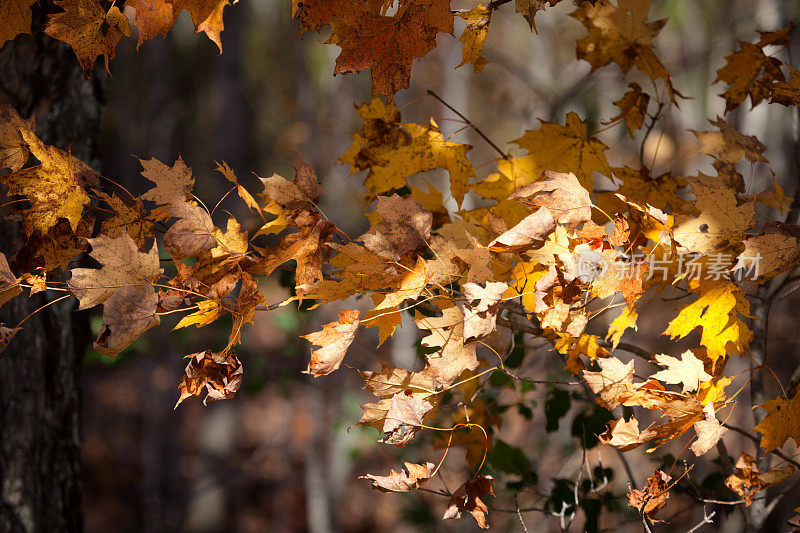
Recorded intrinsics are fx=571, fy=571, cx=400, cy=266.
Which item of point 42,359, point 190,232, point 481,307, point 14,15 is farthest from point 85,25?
point 42,359

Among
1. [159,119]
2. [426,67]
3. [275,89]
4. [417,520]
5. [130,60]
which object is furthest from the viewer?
[275,89]

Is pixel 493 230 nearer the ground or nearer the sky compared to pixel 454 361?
nearer the sky

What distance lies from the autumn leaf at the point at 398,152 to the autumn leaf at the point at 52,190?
43 centimetres

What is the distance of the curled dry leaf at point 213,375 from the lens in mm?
748

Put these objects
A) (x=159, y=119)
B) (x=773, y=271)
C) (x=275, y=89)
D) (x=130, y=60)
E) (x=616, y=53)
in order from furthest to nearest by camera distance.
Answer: (x=275, y=89) → (x=130, y=60) → (x=159, y=119) → (x=616, y=53) → (x=773, y=271)

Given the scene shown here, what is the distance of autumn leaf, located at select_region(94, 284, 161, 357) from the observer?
68 centimetres

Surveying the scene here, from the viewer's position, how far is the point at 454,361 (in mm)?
746

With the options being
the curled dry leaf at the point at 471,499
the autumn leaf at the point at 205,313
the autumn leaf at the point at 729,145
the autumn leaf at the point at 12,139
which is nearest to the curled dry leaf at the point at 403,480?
the curled dry leaf at the point at 471,499

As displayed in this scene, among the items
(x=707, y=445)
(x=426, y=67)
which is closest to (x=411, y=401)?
(x=707, y=445)

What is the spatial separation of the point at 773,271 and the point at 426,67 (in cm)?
892

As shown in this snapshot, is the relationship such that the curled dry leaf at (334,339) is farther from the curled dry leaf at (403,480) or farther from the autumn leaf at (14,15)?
the autumn leaf at (14,15)

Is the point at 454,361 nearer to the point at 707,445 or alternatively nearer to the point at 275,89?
the point at 707,445

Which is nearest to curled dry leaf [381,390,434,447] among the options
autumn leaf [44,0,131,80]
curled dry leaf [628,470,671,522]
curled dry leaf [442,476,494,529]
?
curled dry leaf [442,476,494,529]

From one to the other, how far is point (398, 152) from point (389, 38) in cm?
29
